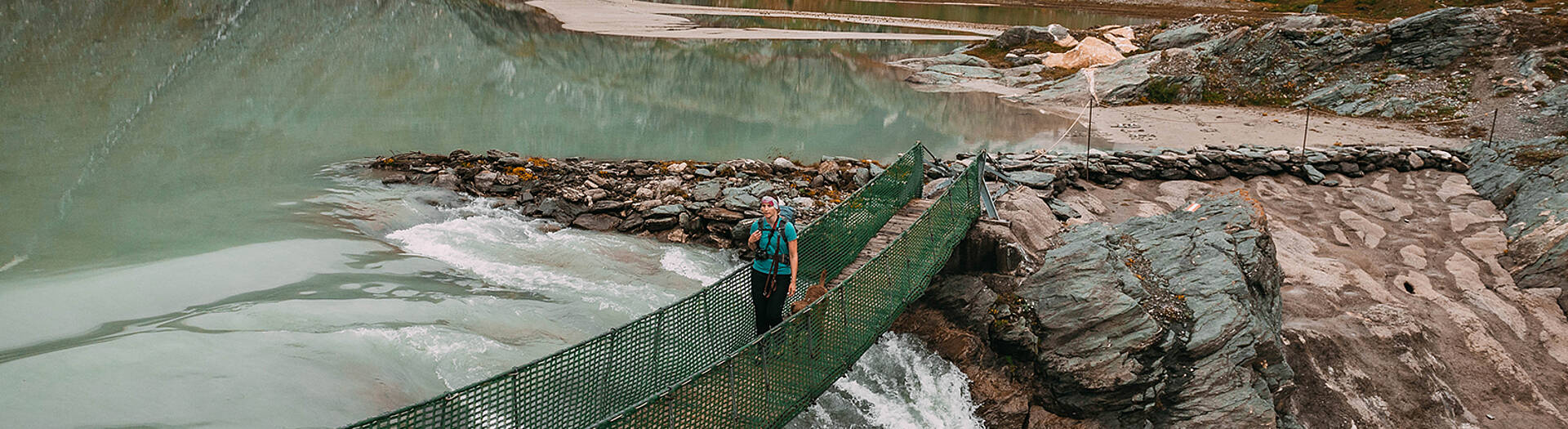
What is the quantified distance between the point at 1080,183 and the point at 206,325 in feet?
47.7

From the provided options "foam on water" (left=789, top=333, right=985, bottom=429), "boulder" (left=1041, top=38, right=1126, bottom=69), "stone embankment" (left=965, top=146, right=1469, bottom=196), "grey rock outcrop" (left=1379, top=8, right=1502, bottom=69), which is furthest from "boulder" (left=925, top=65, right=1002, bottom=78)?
"foam on water" (left=789, top=333, right=985, bottom=429)

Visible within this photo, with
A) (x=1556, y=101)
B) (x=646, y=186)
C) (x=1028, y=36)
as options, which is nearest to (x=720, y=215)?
(x=646, y=186)

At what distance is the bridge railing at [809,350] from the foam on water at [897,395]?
2.35ft

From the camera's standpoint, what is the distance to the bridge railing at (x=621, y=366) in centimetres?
750

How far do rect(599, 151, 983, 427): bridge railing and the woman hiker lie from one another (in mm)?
320

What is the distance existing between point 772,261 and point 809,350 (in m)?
0.96

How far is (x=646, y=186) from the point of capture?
59.7 feet

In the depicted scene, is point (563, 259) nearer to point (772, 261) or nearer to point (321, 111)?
point (772, 261)

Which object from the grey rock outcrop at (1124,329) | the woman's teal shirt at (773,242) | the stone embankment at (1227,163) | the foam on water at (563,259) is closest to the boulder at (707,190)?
the foam on water at (563,259)

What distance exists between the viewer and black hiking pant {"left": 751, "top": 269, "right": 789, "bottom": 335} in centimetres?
936

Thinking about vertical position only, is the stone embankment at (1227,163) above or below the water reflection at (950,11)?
below

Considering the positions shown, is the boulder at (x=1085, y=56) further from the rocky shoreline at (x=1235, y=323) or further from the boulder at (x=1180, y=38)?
the rocky shoreline at (x=1235, y=323)

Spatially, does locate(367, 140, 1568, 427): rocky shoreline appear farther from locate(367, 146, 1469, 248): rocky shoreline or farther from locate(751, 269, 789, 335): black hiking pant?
locate(751, 269, 789, 335): black hiking pant

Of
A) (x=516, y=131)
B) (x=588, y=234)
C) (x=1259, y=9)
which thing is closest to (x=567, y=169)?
(x=588, y=234)
